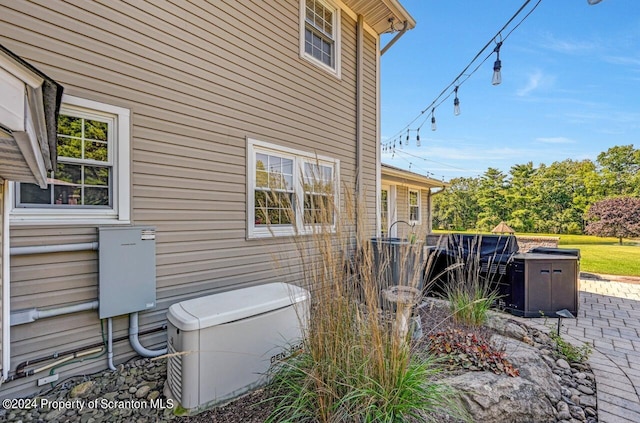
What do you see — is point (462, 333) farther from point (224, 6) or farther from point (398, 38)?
point (398, 38)

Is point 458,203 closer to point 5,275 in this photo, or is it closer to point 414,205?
point 414,205

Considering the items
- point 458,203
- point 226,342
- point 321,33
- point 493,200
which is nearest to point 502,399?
point 226,342

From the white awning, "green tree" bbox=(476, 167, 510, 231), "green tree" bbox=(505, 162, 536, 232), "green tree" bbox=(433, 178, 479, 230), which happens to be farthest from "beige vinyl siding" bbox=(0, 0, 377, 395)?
"green tree" bbox=(505, 162, 536, 232)

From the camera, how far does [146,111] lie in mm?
2896

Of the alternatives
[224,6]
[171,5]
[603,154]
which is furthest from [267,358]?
[603,154]

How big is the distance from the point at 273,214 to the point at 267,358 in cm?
229

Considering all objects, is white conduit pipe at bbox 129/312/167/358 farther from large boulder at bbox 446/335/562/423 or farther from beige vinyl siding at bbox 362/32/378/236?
beige vinyl siding at bbox 362/32/378/236

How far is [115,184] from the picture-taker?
268cm

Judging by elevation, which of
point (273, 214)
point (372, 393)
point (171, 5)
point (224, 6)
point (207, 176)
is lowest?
point (372, 393)

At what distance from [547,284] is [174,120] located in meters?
5.37

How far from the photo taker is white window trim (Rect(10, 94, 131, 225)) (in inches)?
95.2

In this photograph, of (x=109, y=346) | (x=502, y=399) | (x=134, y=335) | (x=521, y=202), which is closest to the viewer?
(x=502, y=399)

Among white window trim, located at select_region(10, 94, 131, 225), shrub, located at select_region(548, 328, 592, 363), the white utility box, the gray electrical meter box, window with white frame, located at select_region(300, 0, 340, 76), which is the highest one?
window with white frame, located at select_region(300, 0, 340, 76)

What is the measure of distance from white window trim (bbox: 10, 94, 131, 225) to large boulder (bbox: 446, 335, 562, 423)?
3.09m
